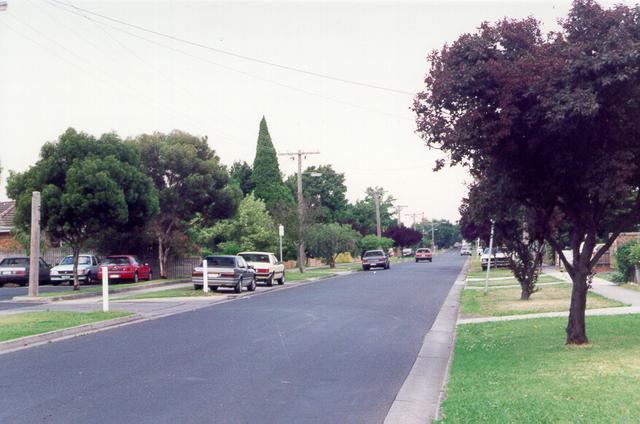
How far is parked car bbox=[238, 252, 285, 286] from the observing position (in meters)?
35.8

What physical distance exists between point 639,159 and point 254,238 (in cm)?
3897

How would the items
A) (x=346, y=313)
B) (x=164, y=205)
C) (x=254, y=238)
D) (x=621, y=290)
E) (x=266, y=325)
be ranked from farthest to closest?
(x=254, y=238) → (x=164, y=205) → (x=621, y=290) → (x=346, y=313) → (x=266, y=325)

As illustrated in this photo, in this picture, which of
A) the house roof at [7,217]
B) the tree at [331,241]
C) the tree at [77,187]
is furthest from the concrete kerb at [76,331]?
the tree at [331,241]

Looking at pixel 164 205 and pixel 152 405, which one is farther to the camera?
pixel 164 205

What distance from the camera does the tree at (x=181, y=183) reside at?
39.3m

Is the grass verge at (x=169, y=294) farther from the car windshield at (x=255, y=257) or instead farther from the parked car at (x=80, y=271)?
the parked car at (x=80, y=271)

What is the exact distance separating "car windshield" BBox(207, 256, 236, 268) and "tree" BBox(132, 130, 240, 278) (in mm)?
8705

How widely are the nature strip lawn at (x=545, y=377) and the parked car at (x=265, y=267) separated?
21.1 m

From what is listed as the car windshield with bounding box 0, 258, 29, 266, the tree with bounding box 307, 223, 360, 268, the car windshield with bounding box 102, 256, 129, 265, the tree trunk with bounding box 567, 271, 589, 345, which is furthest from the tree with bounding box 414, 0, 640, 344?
the tree with bounding box 307, 223, 360, 268

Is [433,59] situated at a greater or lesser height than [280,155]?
lesser

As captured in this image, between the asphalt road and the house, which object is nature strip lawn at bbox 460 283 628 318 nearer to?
the asphalt road

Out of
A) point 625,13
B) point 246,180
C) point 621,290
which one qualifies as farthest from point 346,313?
point 246,180

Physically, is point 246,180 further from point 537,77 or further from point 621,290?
point 537,77

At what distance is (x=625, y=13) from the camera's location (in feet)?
36.6
